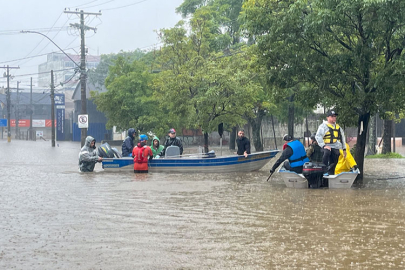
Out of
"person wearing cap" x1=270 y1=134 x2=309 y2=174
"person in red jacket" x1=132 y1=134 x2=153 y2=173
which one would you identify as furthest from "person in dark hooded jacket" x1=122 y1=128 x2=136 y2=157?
"person wearing cap" x1=270 y1=134 x2=309 y2=174

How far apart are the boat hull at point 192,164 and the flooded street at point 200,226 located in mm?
3430

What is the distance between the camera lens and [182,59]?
122 feet

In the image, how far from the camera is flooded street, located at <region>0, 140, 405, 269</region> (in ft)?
23.9

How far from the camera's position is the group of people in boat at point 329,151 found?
587 inches

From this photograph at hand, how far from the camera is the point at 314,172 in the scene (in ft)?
49.8

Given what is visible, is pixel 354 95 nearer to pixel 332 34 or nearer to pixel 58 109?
pixel 332 34

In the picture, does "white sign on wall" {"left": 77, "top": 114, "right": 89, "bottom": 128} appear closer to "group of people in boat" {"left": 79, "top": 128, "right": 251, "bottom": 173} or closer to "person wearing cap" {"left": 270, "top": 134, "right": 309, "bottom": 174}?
"group of people in boat" {"left": 79, "top": 128, "right": 251, "bottom": 173}

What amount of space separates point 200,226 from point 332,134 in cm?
637

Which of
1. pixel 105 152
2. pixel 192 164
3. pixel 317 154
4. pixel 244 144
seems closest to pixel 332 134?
pixel 317 154

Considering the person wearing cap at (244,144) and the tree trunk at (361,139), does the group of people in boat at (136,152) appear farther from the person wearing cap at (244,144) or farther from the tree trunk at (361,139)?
the tree trunk at (361,139)

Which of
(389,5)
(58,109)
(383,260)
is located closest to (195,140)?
(58,109)

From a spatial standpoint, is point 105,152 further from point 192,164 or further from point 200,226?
point 200,226

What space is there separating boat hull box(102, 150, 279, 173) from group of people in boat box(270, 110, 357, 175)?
4.55 metres

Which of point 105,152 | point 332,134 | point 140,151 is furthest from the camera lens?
point 105,152
